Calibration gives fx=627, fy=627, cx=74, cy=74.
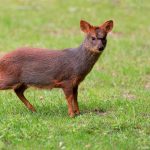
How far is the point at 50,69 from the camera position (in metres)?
9.70

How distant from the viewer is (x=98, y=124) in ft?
29.1

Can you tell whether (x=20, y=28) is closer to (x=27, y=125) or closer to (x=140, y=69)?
(x=140, y=69)

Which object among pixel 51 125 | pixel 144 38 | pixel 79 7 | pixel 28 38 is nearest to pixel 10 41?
pixel 28 38

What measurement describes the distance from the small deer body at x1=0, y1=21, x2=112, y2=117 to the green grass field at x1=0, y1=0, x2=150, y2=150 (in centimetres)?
45

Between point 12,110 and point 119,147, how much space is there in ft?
8.35

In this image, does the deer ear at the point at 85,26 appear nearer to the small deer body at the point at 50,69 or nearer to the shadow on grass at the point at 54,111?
the small deer body at the point at 50,69

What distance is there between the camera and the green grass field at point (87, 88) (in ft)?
27.4

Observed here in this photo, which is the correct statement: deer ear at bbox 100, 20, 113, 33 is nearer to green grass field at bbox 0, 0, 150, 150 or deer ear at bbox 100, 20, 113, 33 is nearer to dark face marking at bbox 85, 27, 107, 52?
dark face marking at bbox 85, 27, 107, 52

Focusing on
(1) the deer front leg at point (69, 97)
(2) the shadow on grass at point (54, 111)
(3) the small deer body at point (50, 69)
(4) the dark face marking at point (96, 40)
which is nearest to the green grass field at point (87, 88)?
(2) the shadow on grass at point (54, 111)

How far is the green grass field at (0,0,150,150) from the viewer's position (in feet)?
27.4

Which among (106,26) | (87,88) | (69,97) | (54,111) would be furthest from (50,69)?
(87,88)

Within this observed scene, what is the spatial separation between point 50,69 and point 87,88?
255 centimetres

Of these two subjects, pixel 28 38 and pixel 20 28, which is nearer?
pixel 28 38

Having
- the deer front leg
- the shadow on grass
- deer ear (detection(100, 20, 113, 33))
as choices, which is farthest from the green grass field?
deer ear (detection(100, 20, 113, 33))
